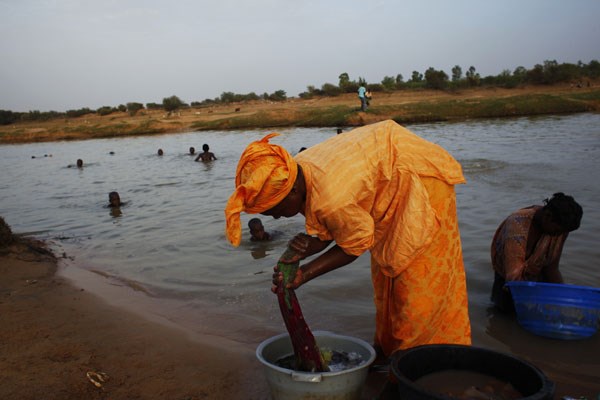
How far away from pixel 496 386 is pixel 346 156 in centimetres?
123

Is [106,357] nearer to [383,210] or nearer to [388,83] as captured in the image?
[383,210]

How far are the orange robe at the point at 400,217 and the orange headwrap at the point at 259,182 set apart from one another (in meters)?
0.15

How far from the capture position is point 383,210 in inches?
92.4

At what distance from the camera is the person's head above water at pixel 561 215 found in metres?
3.33

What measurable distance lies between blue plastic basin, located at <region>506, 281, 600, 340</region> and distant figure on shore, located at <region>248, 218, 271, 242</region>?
368 centimetres

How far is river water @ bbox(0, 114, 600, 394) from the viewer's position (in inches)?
155

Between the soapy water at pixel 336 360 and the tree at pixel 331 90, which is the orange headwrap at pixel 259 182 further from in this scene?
the tree at pixel 331 90

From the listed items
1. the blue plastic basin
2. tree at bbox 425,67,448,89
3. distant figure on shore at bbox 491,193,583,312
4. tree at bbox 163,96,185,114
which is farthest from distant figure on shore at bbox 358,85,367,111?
tree at bbox 163,96,185,114

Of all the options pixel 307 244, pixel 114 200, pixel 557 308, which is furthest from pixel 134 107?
pixel 307 244

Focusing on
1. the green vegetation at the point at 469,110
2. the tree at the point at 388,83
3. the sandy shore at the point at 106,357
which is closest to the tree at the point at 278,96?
the tree at the point at 388,83

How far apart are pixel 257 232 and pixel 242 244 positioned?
0.26 meters

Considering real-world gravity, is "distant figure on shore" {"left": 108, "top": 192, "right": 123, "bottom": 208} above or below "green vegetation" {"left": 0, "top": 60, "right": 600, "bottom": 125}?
below

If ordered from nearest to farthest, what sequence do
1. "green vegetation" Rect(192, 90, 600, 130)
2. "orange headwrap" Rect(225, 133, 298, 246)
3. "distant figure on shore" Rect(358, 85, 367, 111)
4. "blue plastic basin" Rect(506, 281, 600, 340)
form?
"orange headwrap" Rect(225, 133, 298, 246)
"blue plastic basin" Rect(506, 281, 600, 340)
"green vegetation" Rect(192, 90, 600, 130)
"distant figure on shore" Rect(358, 85, 367, 111)

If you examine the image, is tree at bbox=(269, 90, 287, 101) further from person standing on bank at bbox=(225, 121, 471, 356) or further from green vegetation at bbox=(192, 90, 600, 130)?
person standing on bank at bbox=(225, 121, 471, 356)
